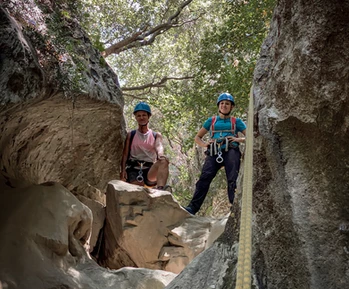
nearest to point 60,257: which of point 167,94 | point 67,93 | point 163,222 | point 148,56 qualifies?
point 67,93

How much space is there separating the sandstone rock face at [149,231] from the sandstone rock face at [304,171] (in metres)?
3.47

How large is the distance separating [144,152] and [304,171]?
3.75 meters

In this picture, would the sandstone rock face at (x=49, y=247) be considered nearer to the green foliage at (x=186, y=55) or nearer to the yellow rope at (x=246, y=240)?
the green foliage at (x=186, y=55)

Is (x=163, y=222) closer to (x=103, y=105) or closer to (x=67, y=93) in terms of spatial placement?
(x=103, y=105)

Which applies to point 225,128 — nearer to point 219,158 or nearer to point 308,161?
point 219,158

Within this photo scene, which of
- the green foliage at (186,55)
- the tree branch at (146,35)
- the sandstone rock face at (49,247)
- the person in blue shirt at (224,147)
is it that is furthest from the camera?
the tree branch at (146,35)

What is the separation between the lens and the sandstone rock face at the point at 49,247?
3.74 m

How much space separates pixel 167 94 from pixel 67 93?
7.82m

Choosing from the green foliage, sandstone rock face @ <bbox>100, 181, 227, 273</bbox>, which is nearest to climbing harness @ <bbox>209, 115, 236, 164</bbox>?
sandstone rock face @ <bbox>100, 181, 227, 273</bbox>

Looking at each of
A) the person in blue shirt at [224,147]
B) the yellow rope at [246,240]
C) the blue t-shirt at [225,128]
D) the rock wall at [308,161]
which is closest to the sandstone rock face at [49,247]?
the person in blue shirt at [224,147]

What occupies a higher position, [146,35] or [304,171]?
[146,35]

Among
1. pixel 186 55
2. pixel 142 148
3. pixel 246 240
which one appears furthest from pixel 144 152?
pixel 186 55

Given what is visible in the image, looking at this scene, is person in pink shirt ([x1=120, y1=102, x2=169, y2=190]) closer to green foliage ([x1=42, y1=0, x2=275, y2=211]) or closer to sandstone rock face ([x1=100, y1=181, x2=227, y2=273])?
sandstone rock face ([x1=100, y1=181, x2=227, y2=273])

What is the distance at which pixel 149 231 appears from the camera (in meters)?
6.09
